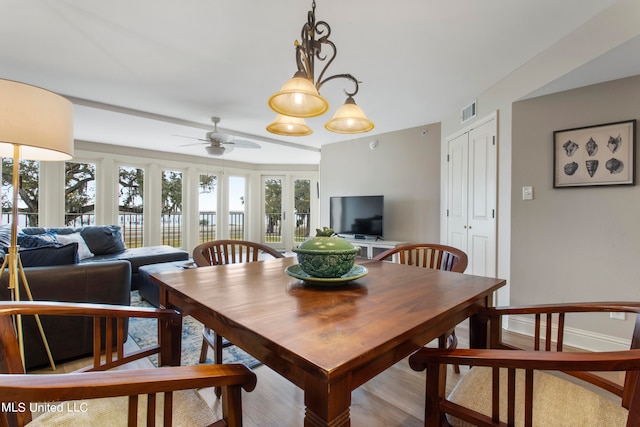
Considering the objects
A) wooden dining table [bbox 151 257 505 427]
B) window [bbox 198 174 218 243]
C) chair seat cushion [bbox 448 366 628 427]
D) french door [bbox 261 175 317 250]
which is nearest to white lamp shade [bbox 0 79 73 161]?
wooden dining table [bbox 151 257 505 427]

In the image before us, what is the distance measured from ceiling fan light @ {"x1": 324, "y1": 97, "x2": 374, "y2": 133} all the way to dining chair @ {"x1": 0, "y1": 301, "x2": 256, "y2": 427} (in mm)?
1280

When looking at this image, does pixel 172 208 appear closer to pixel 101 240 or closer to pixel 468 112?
pixel 101 240

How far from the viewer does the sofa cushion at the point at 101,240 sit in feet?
13.8

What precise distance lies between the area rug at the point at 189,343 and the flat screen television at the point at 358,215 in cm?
275

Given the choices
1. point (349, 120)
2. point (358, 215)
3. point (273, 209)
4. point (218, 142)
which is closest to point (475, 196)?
point (358, 215)

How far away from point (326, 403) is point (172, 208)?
6.54 metres

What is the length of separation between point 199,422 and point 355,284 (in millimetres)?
702

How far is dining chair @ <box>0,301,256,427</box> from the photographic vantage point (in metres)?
0.51

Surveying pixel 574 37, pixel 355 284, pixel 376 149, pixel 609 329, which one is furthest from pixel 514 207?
pixel 376 149

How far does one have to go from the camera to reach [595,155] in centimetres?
228

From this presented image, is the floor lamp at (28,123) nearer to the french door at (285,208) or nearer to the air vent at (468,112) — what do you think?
the air vent at (468,112)

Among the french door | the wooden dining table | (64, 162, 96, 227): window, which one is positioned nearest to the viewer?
the wooden dining table

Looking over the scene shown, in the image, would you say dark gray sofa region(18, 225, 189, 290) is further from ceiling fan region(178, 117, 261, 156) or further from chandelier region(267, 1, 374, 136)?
chandelier region(267, 1, 374, 136)

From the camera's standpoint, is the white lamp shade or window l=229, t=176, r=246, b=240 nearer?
the white lamp shade
